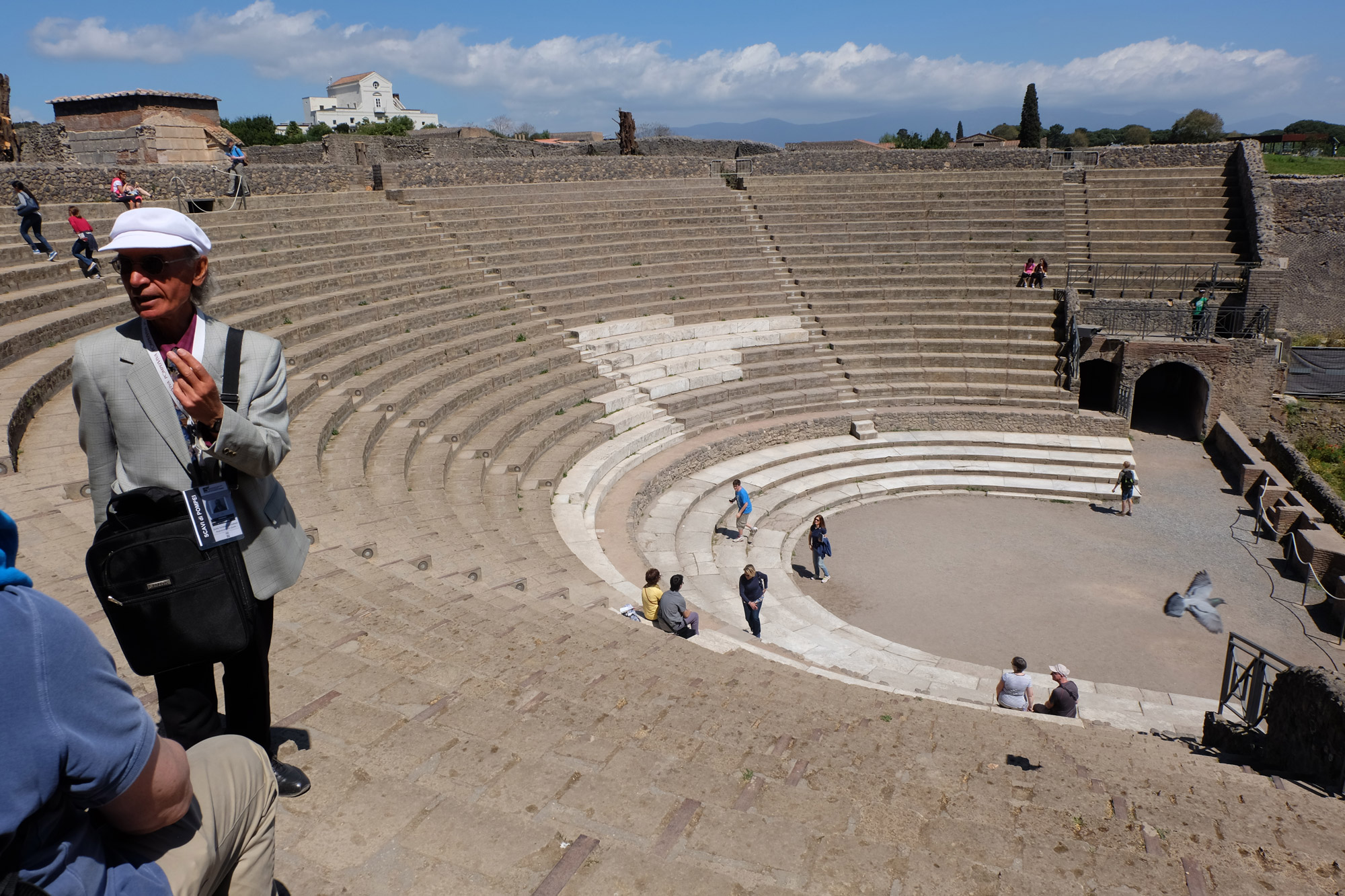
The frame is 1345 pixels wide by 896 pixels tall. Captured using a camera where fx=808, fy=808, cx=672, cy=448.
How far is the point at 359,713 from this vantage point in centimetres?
340

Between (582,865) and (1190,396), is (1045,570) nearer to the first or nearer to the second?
(1190,396)

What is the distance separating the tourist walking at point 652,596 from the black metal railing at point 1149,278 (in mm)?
14192

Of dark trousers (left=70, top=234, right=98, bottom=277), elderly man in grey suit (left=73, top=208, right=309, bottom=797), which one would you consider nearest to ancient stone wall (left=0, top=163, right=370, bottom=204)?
dark trousers (left=70, top=234, right=98, bottom=277)

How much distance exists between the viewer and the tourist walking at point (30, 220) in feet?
31.2

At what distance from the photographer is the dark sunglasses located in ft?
7.36

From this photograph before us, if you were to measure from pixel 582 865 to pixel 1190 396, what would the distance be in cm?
1868

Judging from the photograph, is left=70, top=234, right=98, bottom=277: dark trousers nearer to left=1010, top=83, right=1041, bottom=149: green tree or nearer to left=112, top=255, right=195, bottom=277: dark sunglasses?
left=112, top=255, right=195, bottom=277: dark sunglasses

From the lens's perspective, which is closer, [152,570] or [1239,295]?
[152,570]

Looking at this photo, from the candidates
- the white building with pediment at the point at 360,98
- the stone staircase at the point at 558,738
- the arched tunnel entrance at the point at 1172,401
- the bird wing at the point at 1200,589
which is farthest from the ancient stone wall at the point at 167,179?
the white building with pediment at the point at 360,98

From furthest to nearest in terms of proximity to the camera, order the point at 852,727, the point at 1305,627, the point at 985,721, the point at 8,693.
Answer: the point at 1305,627 → the point at 985,721 → the point at 852,727 → the point at 8,693

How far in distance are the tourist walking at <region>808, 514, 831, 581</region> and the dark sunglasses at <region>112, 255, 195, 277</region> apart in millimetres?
9268

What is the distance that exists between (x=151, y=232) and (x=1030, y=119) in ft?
111

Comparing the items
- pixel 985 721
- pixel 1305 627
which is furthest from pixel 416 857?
pixel 1305 627

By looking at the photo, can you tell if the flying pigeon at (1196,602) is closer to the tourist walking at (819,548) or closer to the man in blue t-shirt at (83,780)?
the tourist walking at (819,548)
